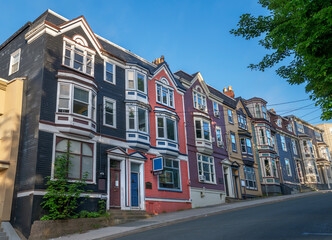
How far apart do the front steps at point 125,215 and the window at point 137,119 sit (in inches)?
226

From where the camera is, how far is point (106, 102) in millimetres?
21422

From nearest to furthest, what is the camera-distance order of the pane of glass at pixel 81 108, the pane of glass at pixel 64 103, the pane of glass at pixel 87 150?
the pane of glass at pixel 64 103
the pane of glass at pixel 87 150
the pane of glass at pixel 81 108

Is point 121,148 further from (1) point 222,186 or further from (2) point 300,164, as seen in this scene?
(2) point 300,164

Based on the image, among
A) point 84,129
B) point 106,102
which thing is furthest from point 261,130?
point 84,129

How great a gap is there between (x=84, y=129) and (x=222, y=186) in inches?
637

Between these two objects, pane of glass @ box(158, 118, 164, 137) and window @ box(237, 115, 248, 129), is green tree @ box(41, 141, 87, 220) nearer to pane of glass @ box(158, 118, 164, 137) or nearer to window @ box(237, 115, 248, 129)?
pane of glass @ box(158, 118, 164, 137)

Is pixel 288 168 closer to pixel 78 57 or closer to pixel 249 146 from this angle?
pixel 249 146

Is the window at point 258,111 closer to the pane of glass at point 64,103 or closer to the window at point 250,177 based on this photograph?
the window at point 250,177

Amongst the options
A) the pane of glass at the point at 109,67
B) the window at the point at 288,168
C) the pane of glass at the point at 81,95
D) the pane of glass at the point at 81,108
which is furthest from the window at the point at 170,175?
the window at the point at 288,168

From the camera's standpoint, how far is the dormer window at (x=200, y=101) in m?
30.4

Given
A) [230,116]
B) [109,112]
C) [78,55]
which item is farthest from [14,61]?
[230,116]

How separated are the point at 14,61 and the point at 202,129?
53.7ft

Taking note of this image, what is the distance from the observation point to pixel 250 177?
34.6 meters

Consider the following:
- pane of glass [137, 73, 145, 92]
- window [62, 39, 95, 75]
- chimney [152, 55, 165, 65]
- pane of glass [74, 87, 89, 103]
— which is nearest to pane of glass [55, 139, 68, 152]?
pane of glass [74, 87, 89, 103]
